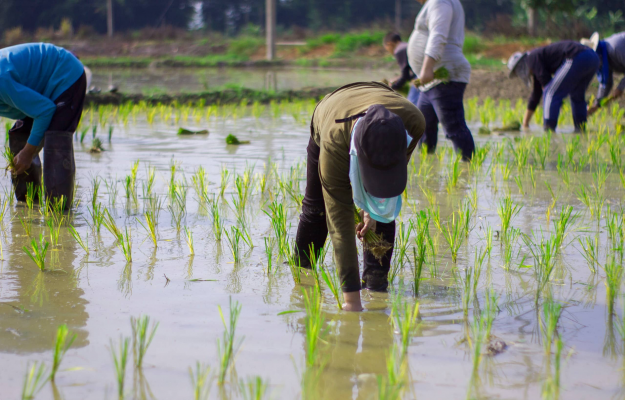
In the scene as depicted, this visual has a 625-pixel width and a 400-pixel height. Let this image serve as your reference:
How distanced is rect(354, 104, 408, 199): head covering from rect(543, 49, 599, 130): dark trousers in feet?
15.6

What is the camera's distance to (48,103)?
3.57m

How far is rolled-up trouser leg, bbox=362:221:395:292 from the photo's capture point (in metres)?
2.47

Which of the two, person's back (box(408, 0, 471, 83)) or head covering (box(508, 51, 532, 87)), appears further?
head covering (box(508, 51, 532, 87))

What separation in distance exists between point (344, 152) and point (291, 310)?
A: 2.14ft

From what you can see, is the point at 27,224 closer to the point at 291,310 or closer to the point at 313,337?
the point at 291,310

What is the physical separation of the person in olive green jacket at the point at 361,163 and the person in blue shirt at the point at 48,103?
1.85 meters

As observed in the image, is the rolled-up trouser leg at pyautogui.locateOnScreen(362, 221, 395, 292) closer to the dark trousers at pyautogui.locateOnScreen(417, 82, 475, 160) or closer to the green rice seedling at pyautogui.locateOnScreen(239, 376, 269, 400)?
the green rice seedling at pyautogui.locateOnScreen(239, 376, 269, 400)

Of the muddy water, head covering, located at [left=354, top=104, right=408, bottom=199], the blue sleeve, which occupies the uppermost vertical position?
the muddy water

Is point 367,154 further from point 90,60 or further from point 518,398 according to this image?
point 90,60

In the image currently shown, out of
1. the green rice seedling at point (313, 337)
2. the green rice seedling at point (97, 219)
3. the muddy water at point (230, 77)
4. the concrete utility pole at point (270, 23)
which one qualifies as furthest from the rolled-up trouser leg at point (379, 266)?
the concrete utility pole at point (270, 23)

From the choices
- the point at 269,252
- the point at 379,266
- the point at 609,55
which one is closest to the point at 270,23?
the point at 609,55

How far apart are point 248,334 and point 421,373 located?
1.98 ft

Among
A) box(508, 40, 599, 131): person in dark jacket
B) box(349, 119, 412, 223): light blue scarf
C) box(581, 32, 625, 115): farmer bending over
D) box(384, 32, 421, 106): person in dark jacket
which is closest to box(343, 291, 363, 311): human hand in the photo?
box(349, 119, 412, 223): light blue scarf

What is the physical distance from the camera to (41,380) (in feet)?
5.84
